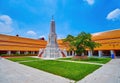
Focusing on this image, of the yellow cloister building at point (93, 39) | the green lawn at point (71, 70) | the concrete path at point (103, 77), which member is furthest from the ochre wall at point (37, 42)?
the concrete path at point (103, 77)

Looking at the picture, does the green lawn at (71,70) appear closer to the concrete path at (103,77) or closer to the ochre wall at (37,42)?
the concrete path at (103,77)

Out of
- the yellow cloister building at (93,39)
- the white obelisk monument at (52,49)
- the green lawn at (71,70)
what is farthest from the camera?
the yellow cloister building at (93,39)

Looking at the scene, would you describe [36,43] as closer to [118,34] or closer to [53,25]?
[53,25]

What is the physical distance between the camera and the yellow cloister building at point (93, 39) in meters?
34.6

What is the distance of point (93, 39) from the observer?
1661 inches

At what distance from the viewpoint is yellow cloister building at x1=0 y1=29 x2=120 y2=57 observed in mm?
34575

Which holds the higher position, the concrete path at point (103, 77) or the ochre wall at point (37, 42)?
the ochre wall at point (37, 42)

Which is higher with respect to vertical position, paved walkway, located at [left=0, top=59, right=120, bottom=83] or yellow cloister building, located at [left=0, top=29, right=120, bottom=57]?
yellow cloister building, located at [left=0, top=29, right=120, bottom=57]

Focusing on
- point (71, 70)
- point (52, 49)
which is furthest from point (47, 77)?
point (52, 49)

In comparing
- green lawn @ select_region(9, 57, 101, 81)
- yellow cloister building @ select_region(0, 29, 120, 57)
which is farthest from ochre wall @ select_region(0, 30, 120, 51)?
green lawn @ select_region(9, 57, 101, 81)

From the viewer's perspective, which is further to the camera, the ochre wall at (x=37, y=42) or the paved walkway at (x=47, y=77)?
the ochre wall at (x=37, y=42)

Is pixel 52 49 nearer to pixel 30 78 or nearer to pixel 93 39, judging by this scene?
pixel 93 39

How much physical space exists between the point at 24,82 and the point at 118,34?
36323 mm

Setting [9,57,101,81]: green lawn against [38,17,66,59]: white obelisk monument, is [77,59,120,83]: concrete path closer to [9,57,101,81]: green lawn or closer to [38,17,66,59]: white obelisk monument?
[9,57,101,81]: green lawn
